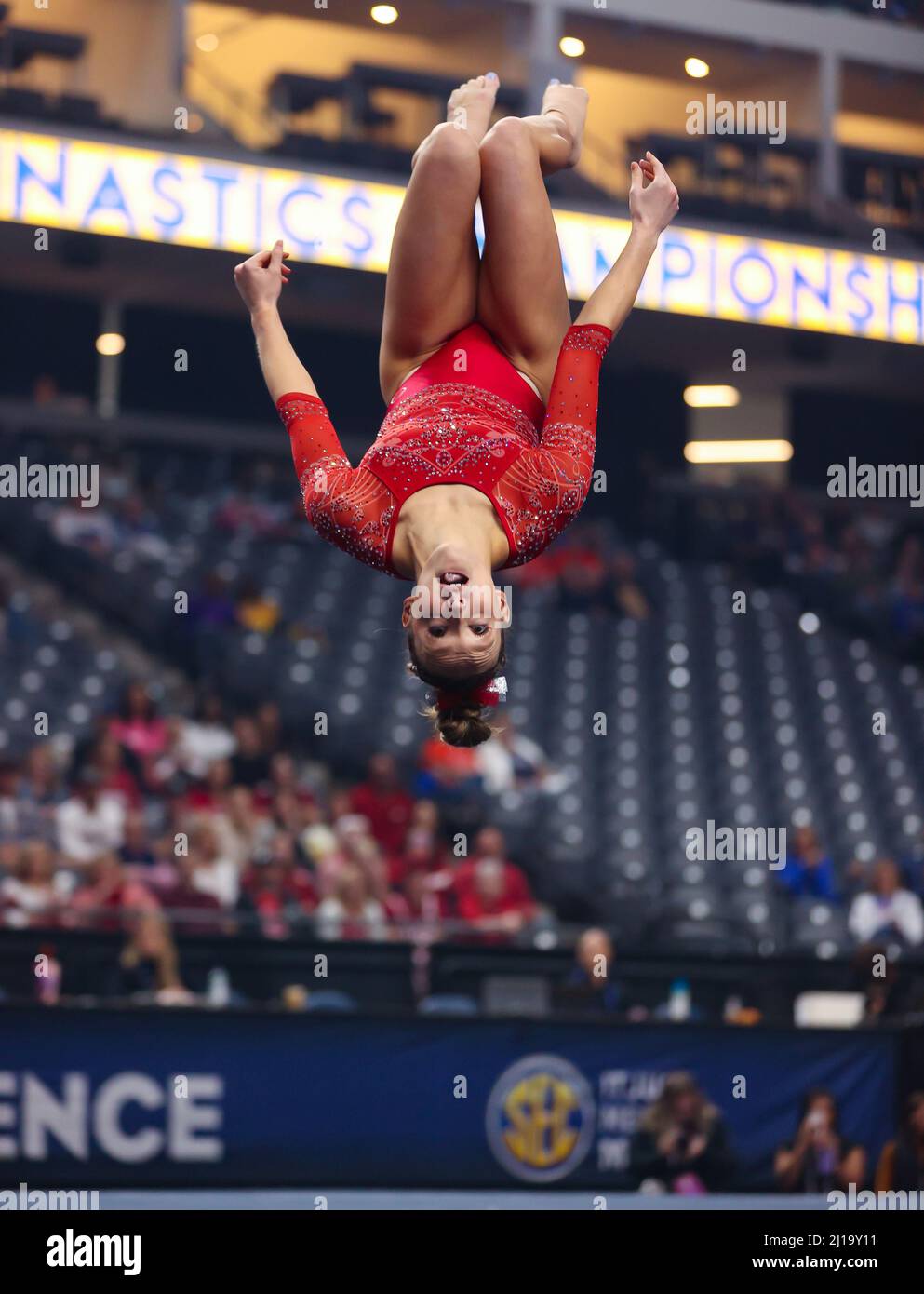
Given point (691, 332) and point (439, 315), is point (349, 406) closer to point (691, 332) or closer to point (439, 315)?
point (691, 332)

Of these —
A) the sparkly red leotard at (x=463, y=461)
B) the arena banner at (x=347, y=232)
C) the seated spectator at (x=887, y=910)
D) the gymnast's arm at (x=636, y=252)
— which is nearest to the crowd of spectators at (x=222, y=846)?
the seated spectator at (x=887, y=910)

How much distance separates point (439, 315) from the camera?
4.65m

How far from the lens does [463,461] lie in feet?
13.6

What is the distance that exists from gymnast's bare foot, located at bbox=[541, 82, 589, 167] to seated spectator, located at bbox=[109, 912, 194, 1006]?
385 centimetres

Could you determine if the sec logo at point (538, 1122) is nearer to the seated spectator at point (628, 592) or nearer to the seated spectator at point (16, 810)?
the seated spectator at point (16, 810)

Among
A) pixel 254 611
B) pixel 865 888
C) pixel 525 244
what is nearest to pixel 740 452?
pixel 254 611

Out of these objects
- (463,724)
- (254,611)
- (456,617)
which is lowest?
(463,724)

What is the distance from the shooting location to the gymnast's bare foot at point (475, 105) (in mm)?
4684

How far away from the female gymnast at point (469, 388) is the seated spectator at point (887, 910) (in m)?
5.70

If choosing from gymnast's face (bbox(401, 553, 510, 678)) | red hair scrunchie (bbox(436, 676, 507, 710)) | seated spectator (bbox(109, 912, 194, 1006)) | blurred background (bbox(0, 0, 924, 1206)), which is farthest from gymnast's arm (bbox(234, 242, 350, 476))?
seated spectator (bbox(109, 912, 194, 1006))

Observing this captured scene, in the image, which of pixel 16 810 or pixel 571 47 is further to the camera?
pixel 571 47

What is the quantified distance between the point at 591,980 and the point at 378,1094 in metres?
1.15

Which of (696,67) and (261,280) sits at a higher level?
(696,67)

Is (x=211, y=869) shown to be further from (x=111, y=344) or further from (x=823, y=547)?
(x=823, y=547)
